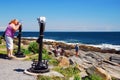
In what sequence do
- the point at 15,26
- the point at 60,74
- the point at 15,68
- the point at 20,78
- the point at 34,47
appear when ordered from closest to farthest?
the point at 20,78
the point at 60,74
the point at 15,68
the point at 15,26
the point at 34,47

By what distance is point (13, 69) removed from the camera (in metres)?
12.1

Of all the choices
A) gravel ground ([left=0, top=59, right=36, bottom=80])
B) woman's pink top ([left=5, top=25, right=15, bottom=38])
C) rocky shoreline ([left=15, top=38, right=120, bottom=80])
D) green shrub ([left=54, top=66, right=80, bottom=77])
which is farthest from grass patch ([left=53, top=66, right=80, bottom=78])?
woman's pink top ([left=5, top=25, right=15, bottom=38])

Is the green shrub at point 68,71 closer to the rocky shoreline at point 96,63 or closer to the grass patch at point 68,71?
the grass patch at point 68,71

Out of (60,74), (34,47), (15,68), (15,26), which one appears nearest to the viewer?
(60,74)

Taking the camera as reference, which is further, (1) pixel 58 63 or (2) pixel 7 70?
(1) pixel 58 63

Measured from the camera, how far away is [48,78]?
1048 centimetres

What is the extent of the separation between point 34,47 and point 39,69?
6061 millimetres

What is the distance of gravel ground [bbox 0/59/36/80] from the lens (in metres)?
10.6

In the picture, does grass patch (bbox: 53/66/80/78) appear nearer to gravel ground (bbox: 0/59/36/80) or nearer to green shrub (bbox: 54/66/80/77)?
green shrub (bbox: 54/66/80/77)

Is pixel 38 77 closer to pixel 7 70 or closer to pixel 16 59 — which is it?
pixel 7 70

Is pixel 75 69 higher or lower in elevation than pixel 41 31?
lower

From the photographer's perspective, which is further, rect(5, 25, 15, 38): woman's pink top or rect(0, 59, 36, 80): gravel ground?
rect(5, 25, 15, 38): woman's pink top

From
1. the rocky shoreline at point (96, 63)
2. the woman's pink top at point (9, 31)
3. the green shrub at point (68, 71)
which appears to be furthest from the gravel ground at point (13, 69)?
the rocky shoreline at point (96, 63)

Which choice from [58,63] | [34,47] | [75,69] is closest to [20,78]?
[75,69]
